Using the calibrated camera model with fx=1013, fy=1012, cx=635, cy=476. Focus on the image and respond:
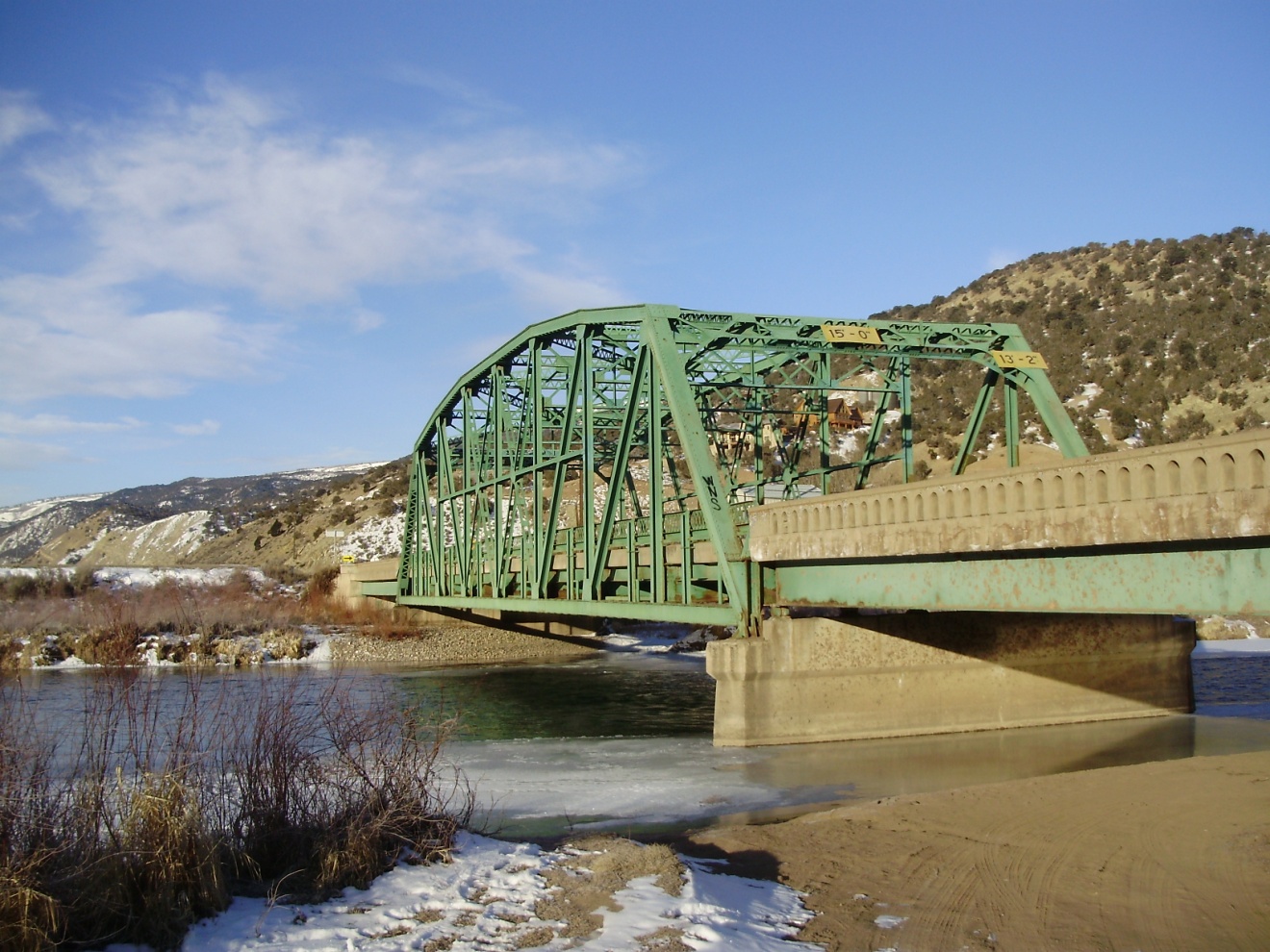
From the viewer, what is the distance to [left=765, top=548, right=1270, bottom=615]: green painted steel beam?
39.9 ft

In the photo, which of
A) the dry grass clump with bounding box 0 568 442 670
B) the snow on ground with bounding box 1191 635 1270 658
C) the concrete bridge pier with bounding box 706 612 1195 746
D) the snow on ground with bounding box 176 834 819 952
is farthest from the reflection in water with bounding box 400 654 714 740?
the snow on ground with bounding box 1191 635 1270 658

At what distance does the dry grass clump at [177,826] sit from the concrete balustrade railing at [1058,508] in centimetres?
908

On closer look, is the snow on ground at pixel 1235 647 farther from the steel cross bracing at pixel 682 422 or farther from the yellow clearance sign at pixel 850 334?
the yellow clearance sign at pixel 850 334

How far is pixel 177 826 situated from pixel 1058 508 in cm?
1178

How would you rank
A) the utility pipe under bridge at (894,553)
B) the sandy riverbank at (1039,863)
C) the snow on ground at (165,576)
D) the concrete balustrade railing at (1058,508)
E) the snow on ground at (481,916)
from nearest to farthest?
the snow on ground at (481,916)
the sandy riverbank at (1039,863)
the concrete balustrade railing at (1058,508)
the utility pipe under bridge at (894,553)
the snow on ground at (165,576)

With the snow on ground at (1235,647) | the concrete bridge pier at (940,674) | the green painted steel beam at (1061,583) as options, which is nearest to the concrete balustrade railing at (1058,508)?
the green painted steel beam at (1061,583)

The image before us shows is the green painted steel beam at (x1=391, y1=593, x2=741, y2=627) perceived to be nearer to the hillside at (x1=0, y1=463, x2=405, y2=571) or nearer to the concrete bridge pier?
the concrete bridge pier

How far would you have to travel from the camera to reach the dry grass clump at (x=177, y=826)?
6734 millimetres

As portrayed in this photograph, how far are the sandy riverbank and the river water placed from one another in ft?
6.26

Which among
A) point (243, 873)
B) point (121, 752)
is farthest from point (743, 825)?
point (121, 752)

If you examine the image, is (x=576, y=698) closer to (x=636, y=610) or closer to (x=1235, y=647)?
(x=636, y=610)

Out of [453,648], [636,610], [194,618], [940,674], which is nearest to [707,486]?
[636,610]

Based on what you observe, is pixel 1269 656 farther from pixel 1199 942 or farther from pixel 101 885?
pixel 101 885

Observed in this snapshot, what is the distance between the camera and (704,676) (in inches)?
1373
